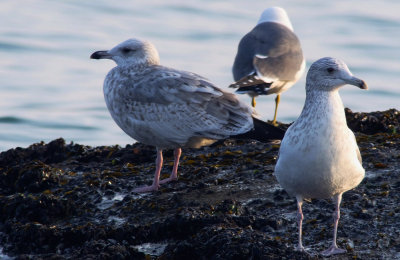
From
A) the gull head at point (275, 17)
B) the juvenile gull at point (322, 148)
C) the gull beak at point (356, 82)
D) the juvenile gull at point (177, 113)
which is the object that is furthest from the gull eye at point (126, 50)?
the gull head at point (275, 17)

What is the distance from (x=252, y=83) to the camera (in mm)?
9891

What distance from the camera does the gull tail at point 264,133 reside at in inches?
271

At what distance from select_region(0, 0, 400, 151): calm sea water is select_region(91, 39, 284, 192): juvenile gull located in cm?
595

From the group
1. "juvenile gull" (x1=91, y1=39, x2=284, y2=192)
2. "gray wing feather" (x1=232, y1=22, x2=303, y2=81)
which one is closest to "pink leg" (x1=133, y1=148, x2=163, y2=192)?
"juvenile gull" (x1=91, y1=39, x2=284, y2=192)

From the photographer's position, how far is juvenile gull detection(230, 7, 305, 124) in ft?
33.0

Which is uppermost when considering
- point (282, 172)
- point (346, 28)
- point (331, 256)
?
point (346, 28)

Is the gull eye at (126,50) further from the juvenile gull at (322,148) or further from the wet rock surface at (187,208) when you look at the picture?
the juvenile gull at (322,148)

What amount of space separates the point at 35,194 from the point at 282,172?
8.31ft

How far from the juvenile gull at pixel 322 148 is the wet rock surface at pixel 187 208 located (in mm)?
337

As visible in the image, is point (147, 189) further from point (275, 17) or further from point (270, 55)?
point (275, 17)

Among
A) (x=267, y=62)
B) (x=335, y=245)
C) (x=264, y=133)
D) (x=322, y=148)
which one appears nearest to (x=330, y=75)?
(x=322, y=148)

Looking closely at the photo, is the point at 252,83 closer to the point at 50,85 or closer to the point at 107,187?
the point at 107,187

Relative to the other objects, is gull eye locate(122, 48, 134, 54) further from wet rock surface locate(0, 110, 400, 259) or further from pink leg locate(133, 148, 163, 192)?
pink leg locate(133, 148, 163, 192)

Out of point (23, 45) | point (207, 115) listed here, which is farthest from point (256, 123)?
point (23, 45)
